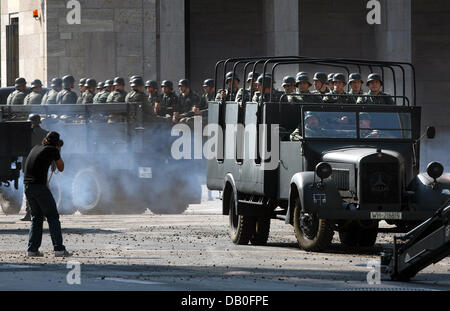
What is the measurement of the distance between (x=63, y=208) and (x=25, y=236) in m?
6.44

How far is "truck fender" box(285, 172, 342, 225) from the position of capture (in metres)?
18.0

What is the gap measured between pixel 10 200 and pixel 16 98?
266 centimetres

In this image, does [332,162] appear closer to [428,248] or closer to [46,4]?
[428,248]

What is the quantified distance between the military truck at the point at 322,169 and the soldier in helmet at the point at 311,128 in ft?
0.05

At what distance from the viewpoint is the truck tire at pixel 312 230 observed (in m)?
18.2

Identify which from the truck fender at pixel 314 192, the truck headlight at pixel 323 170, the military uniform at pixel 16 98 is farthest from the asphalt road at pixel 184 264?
the military uniform at pixel 16 98

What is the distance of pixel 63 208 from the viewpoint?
28.5 m

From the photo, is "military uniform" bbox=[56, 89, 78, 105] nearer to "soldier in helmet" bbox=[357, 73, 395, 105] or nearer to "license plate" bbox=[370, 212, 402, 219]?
"soldier in helmet" bbox=[357, 73, 395, 105]

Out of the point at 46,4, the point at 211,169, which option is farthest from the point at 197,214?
the point at 46,4

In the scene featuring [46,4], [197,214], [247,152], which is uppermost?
[46,4]

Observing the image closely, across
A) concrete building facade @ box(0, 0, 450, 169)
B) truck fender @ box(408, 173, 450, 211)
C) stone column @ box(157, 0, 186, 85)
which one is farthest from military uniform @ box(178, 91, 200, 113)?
truck fender @ box(408, 173, 450, 211)

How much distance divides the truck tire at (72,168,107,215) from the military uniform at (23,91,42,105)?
8.75 ft

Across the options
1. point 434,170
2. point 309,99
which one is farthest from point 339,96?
point 434,170
